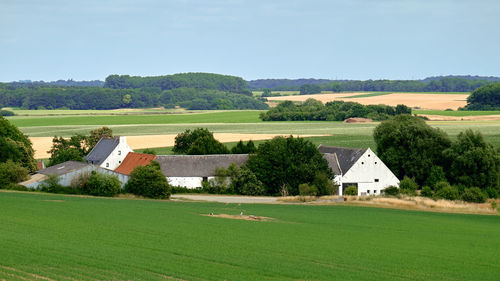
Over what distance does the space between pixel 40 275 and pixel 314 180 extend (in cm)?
4324

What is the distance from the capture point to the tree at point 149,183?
59875 millimetres

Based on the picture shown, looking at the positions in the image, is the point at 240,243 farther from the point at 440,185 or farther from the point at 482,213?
the point at 440,185

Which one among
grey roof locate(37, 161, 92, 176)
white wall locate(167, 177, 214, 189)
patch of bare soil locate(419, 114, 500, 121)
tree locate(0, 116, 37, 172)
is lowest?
patch of bare soil locate(419, 114, 500, 121)

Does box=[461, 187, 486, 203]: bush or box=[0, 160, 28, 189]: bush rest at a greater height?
box=[0, 160, 28, 189]: bush

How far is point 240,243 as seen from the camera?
106 ft

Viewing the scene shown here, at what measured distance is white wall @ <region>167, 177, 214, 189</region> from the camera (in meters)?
67.8

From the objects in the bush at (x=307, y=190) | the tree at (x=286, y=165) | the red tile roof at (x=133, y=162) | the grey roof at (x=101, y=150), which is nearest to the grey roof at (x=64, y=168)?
the red tile roof at (x=133, y=162)

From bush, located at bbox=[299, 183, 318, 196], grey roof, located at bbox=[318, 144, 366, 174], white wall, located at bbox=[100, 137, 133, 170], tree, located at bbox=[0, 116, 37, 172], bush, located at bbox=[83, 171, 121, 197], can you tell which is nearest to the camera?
bush, located at bbox=[83, 171, 121, 197]

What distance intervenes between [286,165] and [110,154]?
20350 millimetres

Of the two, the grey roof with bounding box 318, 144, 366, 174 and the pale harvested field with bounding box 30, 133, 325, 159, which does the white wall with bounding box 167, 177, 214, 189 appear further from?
the pale harvested field with bounding box 30, 133, 325, 159

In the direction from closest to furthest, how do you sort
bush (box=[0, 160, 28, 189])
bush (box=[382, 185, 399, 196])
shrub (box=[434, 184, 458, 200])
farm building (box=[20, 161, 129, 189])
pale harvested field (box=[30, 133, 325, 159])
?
shrub (box=[434, 184, 458, 200]) → farm building (box=[20, 161, 129, 189]) → bush (box=[0, 160, 28, 189]) → bush (box=[382, 185, 399, 196]) → pale harvested field (box=[30, 133, 325, 159])

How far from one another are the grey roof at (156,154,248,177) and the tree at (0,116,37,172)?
1350 cm

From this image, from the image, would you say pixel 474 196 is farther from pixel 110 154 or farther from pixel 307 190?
pixel 110 154

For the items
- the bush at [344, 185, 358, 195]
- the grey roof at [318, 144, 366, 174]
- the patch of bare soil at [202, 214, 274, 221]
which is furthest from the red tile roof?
the patch of bare soil at [202, 214, 274, 221]
